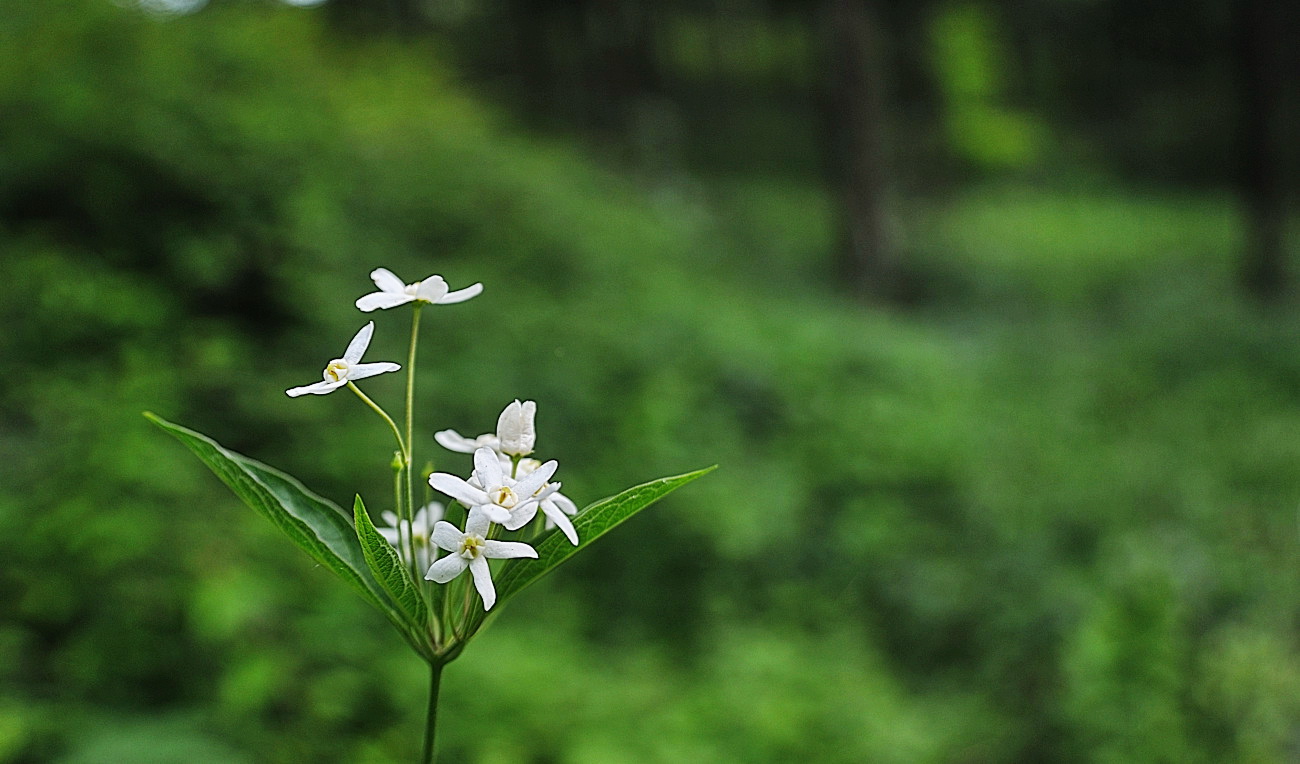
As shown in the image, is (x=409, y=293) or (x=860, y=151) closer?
(x=409, y=293)

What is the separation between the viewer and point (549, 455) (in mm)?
3580

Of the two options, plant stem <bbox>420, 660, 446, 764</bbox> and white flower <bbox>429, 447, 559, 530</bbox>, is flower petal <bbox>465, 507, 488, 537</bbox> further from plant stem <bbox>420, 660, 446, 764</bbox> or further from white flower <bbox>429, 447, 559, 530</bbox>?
plant stem <bbox>420, 660, 446, 764</bbox>

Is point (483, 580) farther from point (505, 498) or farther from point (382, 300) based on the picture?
point (382, 300)

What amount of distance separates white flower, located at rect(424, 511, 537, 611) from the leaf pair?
0.03 meters

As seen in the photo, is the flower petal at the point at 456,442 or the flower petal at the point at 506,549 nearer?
the flower petal at the point at 506,549

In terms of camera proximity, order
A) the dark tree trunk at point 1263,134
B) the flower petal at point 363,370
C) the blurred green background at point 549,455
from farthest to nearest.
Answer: the dark tree trunk at point 1263,134
the blurred green background at point 549,455
the flower petal at point 363,370

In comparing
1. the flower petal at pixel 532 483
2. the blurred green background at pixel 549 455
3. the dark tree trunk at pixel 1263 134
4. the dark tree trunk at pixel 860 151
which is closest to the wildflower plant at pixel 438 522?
the flower petal at pixel 532 483

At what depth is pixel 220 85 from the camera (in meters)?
Answer: 4.00

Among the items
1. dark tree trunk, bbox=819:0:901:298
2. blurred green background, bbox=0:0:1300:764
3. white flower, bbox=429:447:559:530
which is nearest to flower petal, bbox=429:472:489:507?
white flower, bbox=429:447:559:530

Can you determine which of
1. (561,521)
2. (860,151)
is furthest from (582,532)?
(860,151)

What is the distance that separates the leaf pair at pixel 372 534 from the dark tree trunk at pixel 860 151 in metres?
8.52

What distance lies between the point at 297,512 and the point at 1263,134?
1109 cm

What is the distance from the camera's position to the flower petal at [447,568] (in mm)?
722

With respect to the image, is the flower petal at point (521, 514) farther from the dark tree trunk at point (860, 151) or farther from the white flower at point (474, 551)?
the dark tree trunk at point (860, 151)
